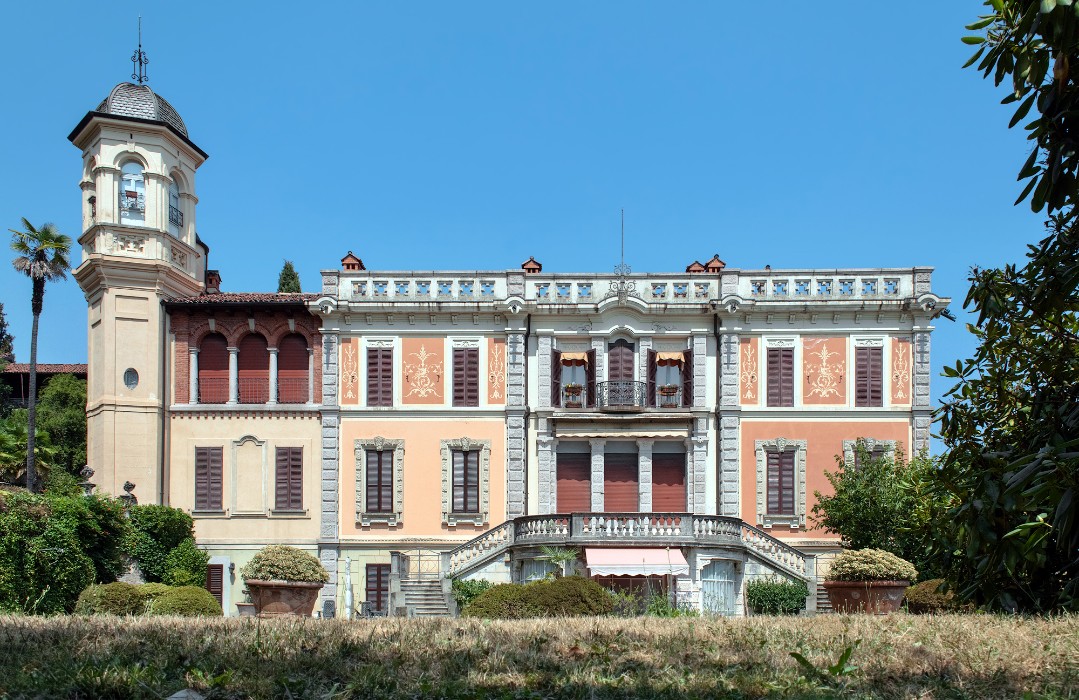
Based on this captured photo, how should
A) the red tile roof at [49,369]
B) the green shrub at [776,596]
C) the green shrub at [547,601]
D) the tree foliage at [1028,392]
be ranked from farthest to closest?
the red tile roof at [49,369], the green shrub at [776,596], the green shrub at [547,601], the tree foliage at [1028,392]

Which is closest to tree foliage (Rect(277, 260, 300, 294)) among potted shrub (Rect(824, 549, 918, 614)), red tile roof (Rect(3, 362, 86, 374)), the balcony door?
red tile roof (Rect(3, 362, 86, 374))

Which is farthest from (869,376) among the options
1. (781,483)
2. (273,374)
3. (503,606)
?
(503,606)

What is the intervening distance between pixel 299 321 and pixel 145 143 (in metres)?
7.71

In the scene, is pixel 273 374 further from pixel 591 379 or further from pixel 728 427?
pixel 728 427

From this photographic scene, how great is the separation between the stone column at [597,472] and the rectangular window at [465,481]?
148 inches

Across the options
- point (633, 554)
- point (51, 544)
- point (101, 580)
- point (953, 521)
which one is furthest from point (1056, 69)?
point (101, 580)

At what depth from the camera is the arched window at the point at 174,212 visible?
1516 inches

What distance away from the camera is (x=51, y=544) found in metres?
28.4

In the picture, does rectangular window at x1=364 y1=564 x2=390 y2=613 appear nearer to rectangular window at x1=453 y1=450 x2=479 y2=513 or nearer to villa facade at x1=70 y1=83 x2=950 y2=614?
villa facade at x1=70 y1=83 x2=950 y2=614

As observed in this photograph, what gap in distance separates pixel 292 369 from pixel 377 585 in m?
7.69

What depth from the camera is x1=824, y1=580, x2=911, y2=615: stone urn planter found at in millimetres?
22156

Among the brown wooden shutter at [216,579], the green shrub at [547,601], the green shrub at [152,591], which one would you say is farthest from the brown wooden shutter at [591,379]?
the green shrub at [152,591]

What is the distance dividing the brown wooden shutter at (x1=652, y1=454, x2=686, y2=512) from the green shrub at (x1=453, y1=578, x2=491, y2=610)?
705 cm

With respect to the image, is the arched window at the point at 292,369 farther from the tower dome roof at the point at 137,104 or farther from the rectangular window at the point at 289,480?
the tower dome roof at the point at 137,104
